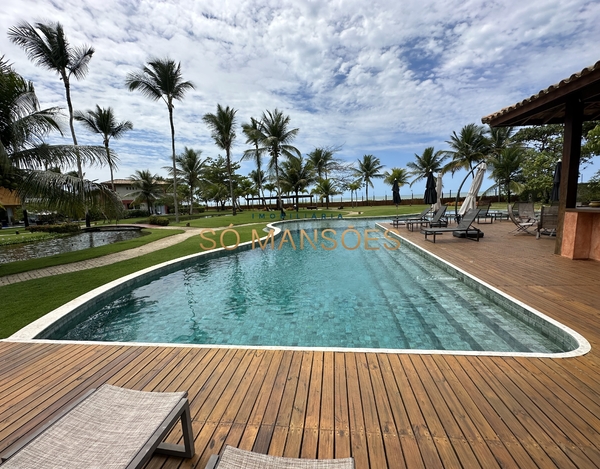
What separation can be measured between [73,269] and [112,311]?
365cm

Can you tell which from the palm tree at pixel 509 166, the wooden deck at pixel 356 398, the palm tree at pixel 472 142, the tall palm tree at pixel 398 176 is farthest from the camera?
the tall palm tree at pixel 398 176

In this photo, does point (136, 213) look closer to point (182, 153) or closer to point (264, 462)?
point (182, 153)

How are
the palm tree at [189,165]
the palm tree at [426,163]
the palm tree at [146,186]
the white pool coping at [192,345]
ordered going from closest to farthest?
1. the white pool coping at [192,345]
2. the palm tree at [146,186]
3. the palm tree at [189,165]
4. the palm tree at [426,163]

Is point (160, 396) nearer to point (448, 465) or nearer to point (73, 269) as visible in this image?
point (448, 465)

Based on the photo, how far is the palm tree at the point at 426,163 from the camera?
32125 millimetres

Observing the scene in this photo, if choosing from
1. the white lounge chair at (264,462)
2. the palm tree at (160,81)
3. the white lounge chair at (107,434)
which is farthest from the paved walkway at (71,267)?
the palm tree at (160,81)

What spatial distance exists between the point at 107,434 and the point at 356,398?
1.63m

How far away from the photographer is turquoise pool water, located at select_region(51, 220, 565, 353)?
3812 millimetres

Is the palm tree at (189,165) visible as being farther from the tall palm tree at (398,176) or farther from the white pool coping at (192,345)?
the white pool coping at (192,345)

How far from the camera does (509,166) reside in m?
23.6

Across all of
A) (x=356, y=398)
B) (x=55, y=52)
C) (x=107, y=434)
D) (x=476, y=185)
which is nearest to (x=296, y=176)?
(x=55, y=52)

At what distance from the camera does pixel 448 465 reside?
1562 mm

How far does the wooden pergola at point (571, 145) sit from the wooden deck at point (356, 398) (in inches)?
143

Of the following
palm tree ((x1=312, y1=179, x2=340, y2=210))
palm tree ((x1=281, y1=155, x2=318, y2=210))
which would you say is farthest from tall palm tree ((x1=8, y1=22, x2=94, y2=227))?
palm tree ((x1=312, y1=179, x2=340, y2=210))
